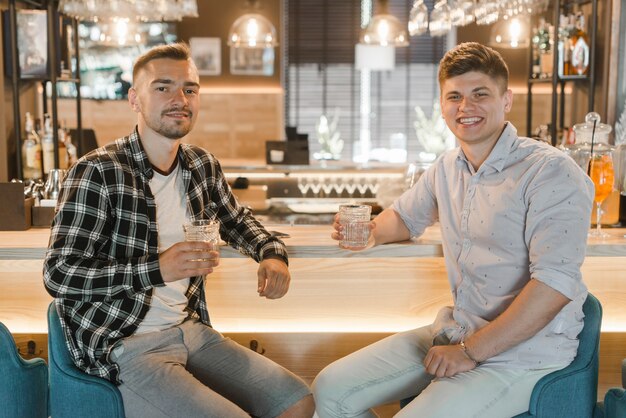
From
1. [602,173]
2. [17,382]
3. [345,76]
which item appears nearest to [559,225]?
[602,173]

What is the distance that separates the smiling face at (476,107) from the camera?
230 centimetres

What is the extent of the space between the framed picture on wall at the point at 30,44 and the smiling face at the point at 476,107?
9.79 ft

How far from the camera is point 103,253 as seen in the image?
90.2 inches

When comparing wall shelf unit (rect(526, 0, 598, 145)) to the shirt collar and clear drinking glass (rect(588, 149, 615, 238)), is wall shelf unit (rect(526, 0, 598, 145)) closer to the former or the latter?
clear drinking glass (rect(588, 149, 615, 238))

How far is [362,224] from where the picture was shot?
2617 millimetres

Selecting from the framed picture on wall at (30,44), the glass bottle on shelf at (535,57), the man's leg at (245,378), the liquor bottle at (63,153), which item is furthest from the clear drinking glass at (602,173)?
the liquor bottle at (63,153)

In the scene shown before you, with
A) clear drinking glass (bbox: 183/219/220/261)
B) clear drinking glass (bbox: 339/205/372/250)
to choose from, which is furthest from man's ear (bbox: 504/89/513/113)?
clear drinking glass (bbox: 183/219/220/261)

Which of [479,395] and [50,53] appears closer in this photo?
[479,395]

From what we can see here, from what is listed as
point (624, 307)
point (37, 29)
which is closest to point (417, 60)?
point (37, 29)

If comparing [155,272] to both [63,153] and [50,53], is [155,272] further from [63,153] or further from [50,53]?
[63,153]

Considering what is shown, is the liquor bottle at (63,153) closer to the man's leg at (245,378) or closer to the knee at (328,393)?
the man's leg at (245,378)

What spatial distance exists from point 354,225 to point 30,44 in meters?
2.80

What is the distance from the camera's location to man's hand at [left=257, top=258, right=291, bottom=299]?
2410 millimetres

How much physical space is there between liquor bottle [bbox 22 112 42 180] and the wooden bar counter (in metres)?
1.70
